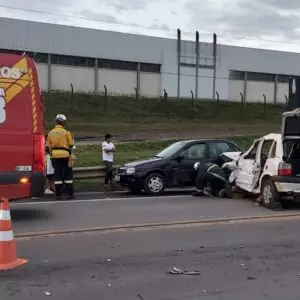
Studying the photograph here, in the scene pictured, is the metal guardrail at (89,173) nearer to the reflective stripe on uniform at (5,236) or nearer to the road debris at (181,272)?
the reflective stripe on uniform at (5,236)

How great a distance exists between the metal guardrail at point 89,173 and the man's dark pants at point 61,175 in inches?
92.9

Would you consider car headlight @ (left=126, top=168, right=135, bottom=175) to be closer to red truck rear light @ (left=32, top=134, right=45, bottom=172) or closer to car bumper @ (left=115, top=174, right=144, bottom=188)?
car bumper @ (left=115, top=174, right=144, bottom=188)

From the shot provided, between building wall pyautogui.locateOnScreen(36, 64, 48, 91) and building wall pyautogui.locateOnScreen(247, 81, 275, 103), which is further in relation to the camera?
building wall pyautogui.locateOnScreen(247, 81, 275, 103)

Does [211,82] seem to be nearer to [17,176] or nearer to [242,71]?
[242,71]

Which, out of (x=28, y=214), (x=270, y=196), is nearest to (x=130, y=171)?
(x=270, y=196)

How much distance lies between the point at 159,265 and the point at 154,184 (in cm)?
789

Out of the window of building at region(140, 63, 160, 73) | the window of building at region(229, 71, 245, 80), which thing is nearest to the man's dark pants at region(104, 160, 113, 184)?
the window of building at region(140, 63, 160, 73)

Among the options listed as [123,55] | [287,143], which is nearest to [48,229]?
[287,143]

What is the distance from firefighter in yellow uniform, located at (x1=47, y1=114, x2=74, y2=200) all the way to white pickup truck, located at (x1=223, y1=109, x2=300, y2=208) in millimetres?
3909

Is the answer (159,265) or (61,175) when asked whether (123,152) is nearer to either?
(61,175)

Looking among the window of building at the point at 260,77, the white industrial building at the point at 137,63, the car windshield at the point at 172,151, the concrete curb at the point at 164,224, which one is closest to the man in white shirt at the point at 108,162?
the car windshield at the point at 172,151

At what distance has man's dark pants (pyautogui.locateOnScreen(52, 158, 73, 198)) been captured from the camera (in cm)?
1299

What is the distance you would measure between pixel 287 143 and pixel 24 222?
5636mm

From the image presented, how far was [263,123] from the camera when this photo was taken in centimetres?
5162
